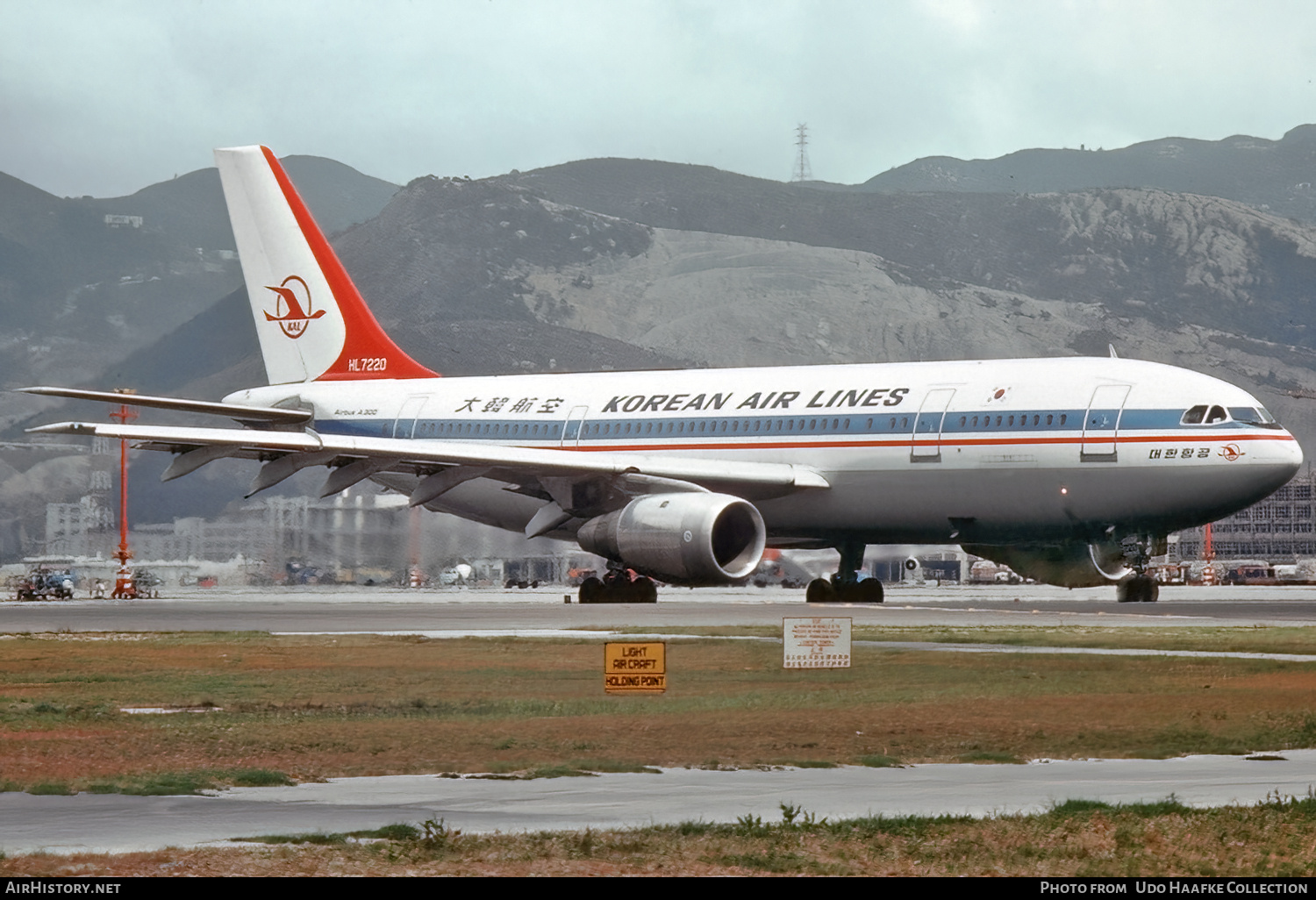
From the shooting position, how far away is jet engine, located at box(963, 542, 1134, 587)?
3925 cm

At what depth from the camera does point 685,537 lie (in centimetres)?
3591

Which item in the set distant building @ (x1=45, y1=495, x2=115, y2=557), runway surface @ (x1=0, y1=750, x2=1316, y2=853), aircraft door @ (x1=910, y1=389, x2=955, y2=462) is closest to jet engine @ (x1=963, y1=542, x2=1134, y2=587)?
aircraft door @ (x1=910, y1=389, x2=955, y2=462)

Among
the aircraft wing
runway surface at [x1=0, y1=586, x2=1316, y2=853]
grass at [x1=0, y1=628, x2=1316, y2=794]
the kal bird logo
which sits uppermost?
the kal bird logo

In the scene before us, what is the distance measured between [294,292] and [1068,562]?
21142 millimetres

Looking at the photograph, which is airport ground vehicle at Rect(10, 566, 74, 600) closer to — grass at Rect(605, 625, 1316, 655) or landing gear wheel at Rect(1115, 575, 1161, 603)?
landing gear wheel at Rect(1115, 575, 1161, 603)

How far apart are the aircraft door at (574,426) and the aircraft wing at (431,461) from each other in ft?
7.93

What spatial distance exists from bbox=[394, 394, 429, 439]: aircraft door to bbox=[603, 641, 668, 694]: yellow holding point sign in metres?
26.3

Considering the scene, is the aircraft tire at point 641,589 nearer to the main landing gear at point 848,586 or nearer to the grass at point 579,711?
the main landing gear at point 848,586

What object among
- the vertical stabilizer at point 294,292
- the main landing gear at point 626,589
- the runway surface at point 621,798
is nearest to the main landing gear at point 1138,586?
the main landing gear at point 626,589

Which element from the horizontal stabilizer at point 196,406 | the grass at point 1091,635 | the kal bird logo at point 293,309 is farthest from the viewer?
the kal bird logo at point 293,309

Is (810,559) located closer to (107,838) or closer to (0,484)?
(107,838)

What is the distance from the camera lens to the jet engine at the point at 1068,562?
129ft

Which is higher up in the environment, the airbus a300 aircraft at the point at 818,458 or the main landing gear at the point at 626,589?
the airbus a300 aircraft at the point at 818,458

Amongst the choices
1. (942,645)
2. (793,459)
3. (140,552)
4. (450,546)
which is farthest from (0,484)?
(942,645)
